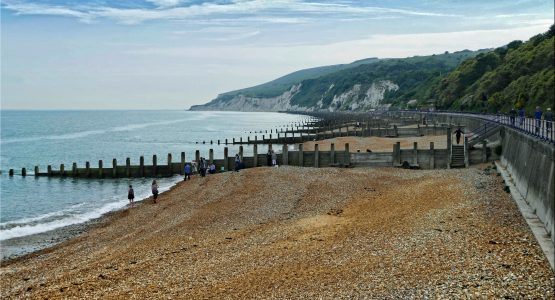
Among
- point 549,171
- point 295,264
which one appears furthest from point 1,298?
point 549,171

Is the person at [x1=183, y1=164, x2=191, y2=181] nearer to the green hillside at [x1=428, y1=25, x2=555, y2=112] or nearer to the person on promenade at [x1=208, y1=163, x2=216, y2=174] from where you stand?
the person on promenade at [x1=208, y1=163, x2=216, y2=174]

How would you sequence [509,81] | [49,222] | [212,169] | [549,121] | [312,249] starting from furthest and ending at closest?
1. [509,81]
2. [212,169]
3. [49,222]
4. [549,121]
5. [312,249]

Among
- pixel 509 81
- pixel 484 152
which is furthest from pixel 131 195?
pixel 509 81

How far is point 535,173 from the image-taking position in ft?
58.7

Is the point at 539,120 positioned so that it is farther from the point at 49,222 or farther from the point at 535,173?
the point at 49,222

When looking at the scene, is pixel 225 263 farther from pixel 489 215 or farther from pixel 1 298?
pixel 489 215

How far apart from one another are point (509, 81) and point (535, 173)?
2557 inches

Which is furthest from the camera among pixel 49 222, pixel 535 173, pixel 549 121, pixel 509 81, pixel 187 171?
pixel 509 81

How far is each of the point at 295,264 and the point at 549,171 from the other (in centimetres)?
787

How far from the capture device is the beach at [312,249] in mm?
12664

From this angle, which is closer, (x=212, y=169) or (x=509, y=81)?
(x=212, y=169)

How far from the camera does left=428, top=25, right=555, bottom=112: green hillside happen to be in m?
55.0

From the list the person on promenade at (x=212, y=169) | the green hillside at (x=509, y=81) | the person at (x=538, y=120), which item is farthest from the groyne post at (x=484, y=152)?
the person on promenade at (x=212, y=169)

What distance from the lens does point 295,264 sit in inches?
599
